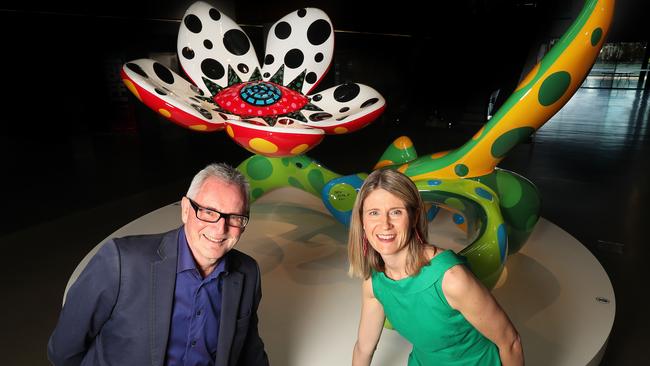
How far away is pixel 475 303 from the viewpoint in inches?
40.1

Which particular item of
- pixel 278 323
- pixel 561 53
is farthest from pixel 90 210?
pixel 561 53

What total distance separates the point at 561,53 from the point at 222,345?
162 cm

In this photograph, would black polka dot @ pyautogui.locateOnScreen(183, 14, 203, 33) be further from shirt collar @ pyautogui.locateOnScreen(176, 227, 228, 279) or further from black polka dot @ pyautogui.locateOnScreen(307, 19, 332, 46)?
shirt collar @ pyautogui.locateOnScreen(176, 227, 228, 279)

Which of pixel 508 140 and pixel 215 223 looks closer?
pixel 215 223

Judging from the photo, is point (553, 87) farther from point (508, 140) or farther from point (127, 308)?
point (127, 308)

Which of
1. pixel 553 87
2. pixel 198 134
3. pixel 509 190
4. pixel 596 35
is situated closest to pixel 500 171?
pixel 509 190

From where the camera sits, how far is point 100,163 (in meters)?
4.96

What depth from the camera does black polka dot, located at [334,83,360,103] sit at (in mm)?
2494

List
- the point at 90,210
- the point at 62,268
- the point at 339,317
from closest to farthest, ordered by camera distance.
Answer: the point at 339,317, the point at 62,268, the point at 90,210

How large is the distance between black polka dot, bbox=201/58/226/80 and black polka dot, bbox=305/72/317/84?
0.47m

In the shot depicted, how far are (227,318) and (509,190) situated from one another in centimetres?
150

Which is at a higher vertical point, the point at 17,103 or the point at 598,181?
the point at 17,103

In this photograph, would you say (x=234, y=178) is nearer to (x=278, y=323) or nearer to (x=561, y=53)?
(x=278, y=323)

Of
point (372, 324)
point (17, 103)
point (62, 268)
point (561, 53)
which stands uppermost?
point (561, 53)
